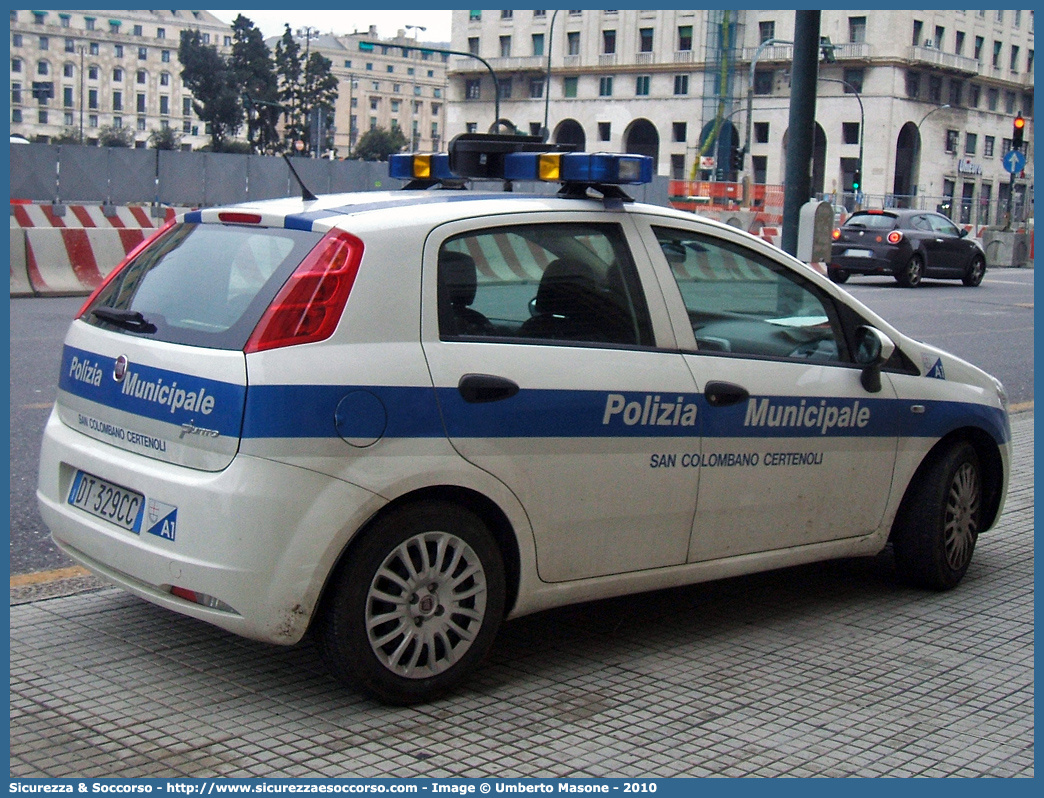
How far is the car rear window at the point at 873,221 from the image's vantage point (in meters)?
25.9

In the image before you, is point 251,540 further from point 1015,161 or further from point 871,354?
point 1015,161

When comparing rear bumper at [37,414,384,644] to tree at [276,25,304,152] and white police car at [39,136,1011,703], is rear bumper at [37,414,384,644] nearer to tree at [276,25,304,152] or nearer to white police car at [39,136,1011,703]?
white police car at [39,136,1011,703]

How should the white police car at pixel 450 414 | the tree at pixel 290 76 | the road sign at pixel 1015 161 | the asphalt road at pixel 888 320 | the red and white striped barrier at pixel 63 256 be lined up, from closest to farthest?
the white police car at pixel 450 414 < the asphalt road at pixel 888 320 < the red and white striped barrier at pixel 63 256 < the road sign at pixel 1015 161 < the tree at pixel 290 76

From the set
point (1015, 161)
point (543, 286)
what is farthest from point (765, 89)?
point (543, 286)

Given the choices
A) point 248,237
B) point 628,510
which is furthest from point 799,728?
point 248,237

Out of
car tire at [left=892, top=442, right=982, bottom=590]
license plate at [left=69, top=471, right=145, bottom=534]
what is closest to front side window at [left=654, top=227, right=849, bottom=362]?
car tire at [left=892, top=442, right=982, bottom=590]

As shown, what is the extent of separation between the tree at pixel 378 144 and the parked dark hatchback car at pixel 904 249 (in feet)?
340

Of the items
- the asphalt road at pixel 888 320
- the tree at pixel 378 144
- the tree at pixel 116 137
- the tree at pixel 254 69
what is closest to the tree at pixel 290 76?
the tree at pixel 254 69

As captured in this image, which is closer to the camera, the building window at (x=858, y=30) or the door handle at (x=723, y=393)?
the door handle at (x=723, y=393)

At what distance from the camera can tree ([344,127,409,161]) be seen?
13000cm

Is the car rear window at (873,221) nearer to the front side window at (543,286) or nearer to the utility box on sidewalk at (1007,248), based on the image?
the utility box on sidewalk at (1007,248)

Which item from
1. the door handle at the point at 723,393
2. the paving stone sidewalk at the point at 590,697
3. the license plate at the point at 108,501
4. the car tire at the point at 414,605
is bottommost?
the paving stone sidewalk at the point at 590,697

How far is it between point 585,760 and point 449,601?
25.8 inches

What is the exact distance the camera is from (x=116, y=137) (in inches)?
4850
